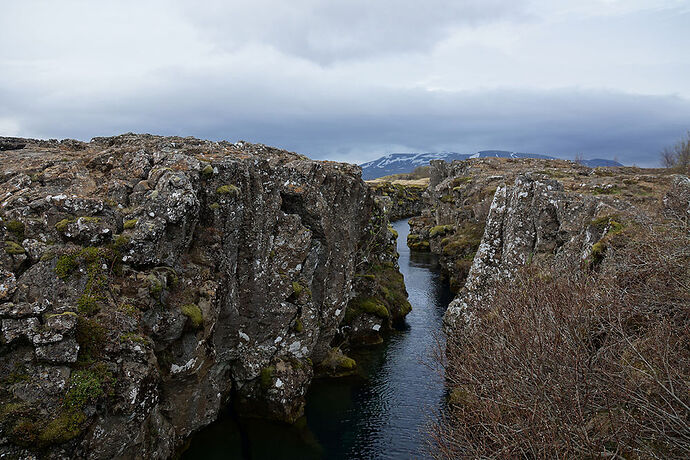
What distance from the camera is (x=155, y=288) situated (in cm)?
2136

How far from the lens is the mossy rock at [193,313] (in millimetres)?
22906

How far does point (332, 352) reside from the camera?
126 ft

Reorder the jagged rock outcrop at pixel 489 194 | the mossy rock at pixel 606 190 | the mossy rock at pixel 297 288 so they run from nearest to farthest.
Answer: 1. the mossy rock at pixel 297 288
2. the jagged rock outcrop at pixel 489 194
3. the mossy rock at pixel 606 190

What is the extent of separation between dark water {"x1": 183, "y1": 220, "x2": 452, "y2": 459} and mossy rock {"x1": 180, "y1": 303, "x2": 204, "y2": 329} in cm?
882

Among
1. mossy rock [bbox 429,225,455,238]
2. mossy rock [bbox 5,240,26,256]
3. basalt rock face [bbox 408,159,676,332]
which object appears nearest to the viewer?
mossy rock [bbox 5,240,26,256]

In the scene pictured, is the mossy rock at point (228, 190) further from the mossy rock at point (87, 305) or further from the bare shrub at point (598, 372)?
the bare shrub at point (598, 372)

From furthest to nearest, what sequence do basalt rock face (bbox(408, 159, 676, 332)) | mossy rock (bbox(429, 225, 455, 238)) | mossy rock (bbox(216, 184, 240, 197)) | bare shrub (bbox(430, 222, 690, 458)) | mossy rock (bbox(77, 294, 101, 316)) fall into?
mossy rock (bbox(429, 225, 455, 238)), basalt rock face (bbox(408, 159, 676, 332)), mossy rock (bbox(216, 184, 240, 197)), mossy rock (bbox(77, 294, 101, 316)), bare shrub (bbox(430, 222, 690, 458))

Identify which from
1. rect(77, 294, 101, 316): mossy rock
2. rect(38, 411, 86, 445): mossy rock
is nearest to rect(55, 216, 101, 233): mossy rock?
rect(77, 294, 101, 316): mossy rock

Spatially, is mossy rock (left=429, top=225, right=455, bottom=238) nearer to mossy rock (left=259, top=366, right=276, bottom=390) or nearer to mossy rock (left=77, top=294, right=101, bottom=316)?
mossy rock (left=259, top=366, right=276, bottom=390)

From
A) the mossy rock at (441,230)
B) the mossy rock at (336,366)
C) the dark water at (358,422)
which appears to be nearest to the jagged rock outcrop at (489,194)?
the mossy rock at (441,230)

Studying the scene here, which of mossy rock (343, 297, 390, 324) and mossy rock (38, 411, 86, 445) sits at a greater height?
mossy rock (38, 411, 86, 445)

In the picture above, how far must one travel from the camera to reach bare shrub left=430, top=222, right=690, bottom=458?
1155cm

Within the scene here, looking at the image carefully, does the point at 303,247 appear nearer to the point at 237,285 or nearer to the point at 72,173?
the point at 237,285

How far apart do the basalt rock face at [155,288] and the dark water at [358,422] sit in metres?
1.42
